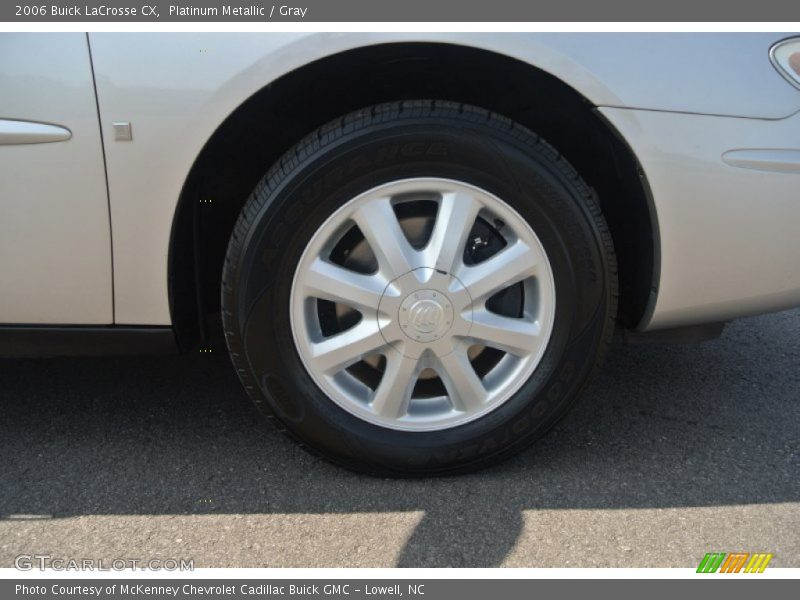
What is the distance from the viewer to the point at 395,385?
71.2 inches

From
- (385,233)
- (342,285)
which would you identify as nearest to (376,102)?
(385,233)

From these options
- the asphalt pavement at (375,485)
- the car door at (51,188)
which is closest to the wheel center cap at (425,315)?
the asphalt pavement at (375,485)

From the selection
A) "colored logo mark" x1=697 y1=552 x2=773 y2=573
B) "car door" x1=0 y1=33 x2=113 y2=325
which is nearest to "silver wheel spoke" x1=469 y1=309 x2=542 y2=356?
"colored logo mark" x1=697 y1=552 x2=773 y2=573

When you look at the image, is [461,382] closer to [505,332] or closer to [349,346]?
[505,332]

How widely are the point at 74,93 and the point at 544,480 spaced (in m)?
1.48

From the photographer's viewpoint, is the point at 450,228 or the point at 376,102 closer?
the point at 450,228

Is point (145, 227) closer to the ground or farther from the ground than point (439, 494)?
farther from the ground

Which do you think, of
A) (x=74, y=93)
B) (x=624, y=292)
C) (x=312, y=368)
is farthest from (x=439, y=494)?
(x=74, y=93)

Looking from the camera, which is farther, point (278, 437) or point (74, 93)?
point (278, 437)

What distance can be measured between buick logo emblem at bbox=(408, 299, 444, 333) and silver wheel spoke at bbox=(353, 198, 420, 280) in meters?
0.10

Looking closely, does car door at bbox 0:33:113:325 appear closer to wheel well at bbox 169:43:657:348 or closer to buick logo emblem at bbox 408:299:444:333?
wheel well at bbox 169:43:657:348

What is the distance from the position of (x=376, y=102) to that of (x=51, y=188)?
0.84 m

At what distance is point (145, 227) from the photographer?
169 centimetres

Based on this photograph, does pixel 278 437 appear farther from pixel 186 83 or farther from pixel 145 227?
→ pixel 186 83
